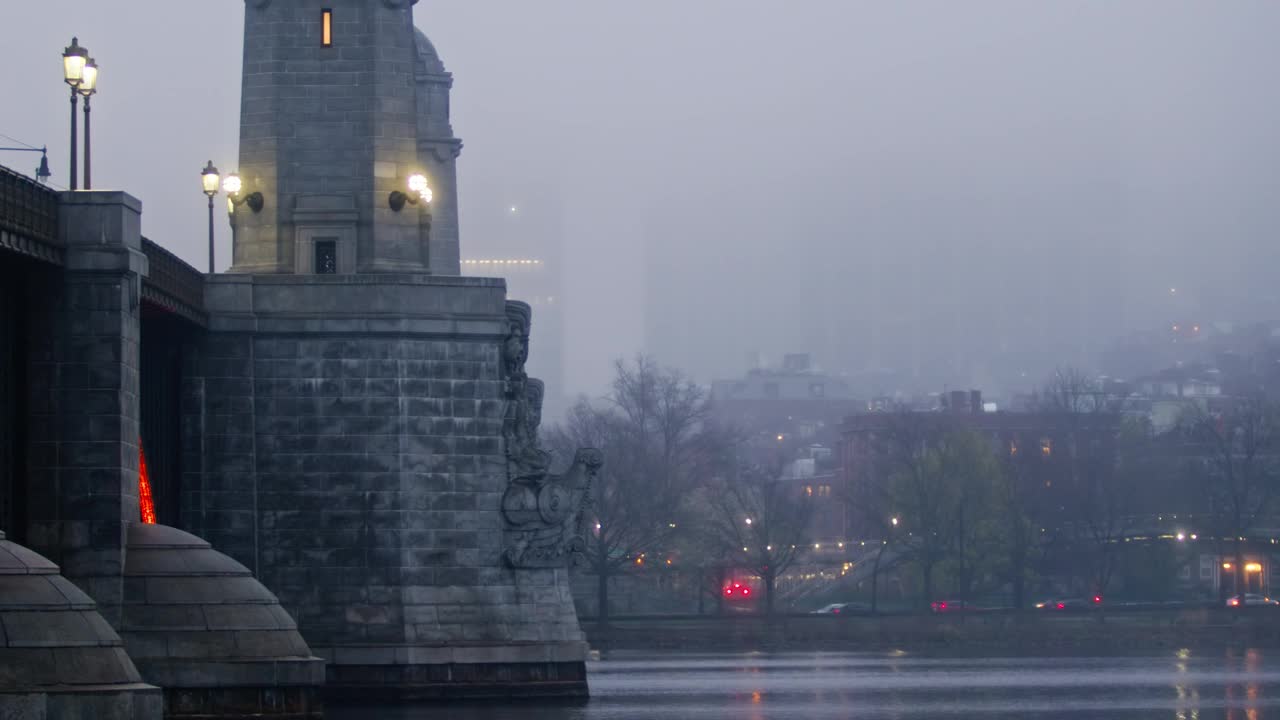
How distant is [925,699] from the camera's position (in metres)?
62.1

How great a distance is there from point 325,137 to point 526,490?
348 inches

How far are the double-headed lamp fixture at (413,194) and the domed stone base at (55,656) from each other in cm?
2180

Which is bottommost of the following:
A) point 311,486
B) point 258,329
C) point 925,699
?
point 925,699

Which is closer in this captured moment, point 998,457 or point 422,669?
point 422,669

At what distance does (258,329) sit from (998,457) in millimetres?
75501

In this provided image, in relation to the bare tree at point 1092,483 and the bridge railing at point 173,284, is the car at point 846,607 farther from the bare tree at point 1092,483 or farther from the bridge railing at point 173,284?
the bridge railing at point 173,284

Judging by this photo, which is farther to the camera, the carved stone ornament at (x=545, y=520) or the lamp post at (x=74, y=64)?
the carved stone ornament at (x=545, y=520)

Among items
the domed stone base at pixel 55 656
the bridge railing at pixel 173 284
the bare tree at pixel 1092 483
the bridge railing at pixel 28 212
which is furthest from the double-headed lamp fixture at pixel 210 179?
the bare tree at pixel 1092 483

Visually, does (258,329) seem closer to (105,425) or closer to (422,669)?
(422,669)

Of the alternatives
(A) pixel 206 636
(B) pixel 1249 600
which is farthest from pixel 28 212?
(B) pixel 1249 600

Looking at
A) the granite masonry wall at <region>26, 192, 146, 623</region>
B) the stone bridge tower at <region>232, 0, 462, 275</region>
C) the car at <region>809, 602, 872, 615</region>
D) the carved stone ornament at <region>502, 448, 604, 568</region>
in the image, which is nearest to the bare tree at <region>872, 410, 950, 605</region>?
the car at <region>809, 602, 872, 615</region>

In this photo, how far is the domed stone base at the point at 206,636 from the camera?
42.4 meters

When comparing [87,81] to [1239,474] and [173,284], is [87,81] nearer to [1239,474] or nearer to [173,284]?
[173,284]

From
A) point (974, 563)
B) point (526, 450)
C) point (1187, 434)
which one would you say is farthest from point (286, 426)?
point (1187, 434)
